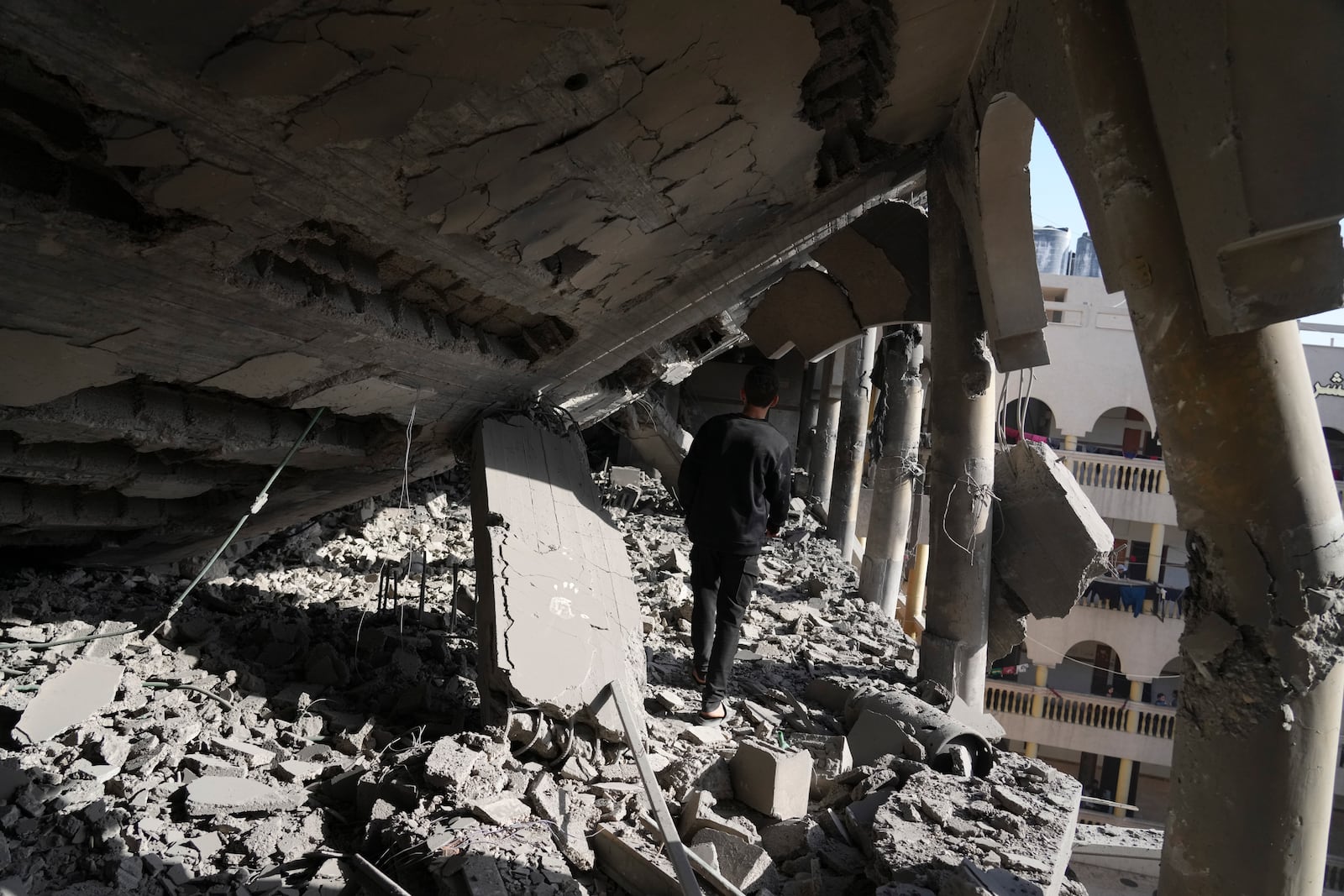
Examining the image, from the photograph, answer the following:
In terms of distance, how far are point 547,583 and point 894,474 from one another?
7600mm

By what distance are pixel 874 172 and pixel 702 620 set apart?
2.34 meters

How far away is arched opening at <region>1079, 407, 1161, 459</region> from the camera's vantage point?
22.8 m

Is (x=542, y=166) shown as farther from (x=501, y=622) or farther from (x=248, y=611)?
(x=248, y=611)

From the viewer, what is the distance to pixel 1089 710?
65.4 feet

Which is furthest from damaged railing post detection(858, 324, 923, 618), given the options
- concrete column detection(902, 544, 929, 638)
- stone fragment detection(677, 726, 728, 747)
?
stone fragment detection(677, 726, 728, 747)

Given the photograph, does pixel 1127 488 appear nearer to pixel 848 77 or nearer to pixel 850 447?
pixel 850 447

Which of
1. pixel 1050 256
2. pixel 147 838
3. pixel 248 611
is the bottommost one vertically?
pixel 147 838

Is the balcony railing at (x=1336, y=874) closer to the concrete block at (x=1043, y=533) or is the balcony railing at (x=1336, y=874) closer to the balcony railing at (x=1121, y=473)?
the balcony railing at (x=1121, y=473)

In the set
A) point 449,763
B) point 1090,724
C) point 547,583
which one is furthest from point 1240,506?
point 1090,724

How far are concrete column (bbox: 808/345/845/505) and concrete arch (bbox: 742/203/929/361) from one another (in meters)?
7.59

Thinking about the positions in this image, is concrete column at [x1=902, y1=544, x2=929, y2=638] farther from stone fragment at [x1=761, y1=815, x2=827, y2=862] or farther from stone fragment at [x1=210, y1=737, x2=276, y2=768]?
stone fragment at [x1=210, y1=737, x2=276, y2=768]

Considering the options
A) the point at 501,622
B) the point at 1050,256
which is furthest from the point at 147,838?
the point at 1050,256

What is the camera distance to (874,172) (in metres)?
4.14

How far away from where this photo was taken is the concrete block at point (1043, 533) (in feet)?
14.5
